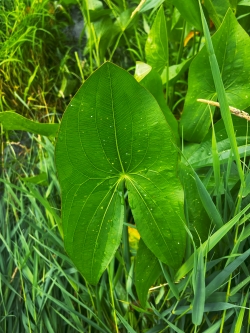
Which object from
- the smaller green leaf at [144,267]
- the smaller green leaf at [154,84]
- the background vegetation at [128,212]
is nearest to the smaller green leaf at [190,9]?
the background vegetation at [128,212]

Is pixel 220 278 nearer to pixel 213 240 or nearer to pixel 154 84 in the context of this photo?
pixel 213 240

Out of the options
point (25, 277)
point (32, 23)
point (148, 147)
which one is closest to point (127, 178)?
point (148, 147)

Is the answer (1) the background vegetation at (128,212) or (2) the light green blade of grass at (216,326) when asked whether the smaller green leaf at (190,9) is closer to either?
(1) the background vegetation at (128,212)

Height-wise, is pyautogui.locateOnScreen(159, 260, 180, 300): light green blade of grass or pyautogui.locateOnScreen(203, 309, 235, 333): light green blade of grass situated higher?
pyautogui.locateOnScreen(159, 260, 180, 300): light green blade of grass

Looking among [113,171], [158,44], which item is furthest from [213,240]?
[158,44]

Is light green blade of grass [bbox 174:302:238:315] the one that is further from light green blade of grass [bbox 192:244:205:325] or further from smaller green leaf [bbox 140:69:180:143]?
smaller green leaf [bbox 140:69:180:143]

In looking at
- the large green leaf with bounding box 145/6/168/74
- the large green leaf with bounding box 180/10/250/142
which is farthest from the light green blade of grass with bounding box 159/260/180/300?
the large green leaf with bounding box 145/6/168/74
